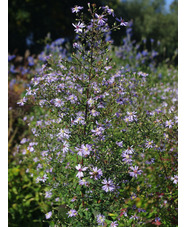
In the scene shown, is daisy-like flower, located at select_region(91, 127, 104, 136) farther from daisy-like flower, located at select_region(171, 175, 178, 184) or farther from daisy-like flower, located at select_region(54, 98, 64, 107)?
daisy-like flower, located at select_region(171, 175, 178, 184)

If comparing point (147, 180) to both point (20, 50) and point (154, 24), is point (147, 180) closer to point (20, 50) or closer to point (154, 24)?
point (20, 50)

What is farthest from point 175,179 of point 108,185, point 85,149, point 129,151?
point 85,149

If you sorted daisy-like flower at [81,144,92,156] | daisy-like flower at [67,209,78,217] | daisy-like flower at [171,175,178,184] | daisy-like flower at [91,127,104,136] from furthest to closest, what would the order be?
daisy-like flower at [171,175,178,184]
daisy-like flower at [67,209,78,217]
daisy-like flower at [91,127,104,136]
daisy-like flower at [81,144,92,156]

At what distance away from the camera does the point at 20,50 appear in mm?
12719

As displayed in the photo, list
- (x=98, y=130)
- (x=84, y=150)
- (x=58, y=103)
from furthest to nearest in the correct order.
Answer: (x=58, y=103) → (x=98, y=130) → (x=84, y=150)

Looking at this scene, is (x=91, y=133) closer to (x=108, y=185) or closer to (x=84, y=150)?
(x=84, y=150)

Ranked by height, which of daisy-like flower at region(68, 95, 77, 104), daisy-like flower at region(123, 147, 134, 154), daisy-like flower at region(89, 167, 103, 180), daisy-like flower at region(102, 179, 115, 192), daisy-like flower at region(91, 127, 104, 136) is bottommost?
daisy-like flower at region(102, 179, 115, 192)

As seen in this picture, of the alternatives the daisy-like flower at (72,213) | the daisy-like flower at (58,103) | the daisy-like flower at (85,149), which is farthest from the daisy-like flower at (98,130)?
the daisy-like flower at (72,213)

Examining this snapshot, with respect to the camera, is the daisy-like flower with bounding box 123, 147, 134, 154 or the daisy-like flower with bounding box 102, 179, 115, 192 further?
the daisy-like flower with bounding box 123, 147, 134, 154

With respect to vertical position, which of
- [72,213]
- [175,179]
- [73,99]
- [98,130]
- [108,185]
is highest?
[73,99]

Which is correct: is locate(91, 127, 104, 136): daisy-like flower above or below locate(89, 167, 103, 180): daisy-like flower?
above

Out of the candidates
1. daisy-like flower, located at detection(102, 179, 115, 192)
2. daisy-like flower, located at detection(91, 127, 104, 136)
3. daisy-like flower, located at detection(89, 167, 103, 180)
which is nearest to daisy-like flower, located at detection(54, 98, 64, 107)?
daisy-like flower, located at detection(91, 127, 104, 136)
